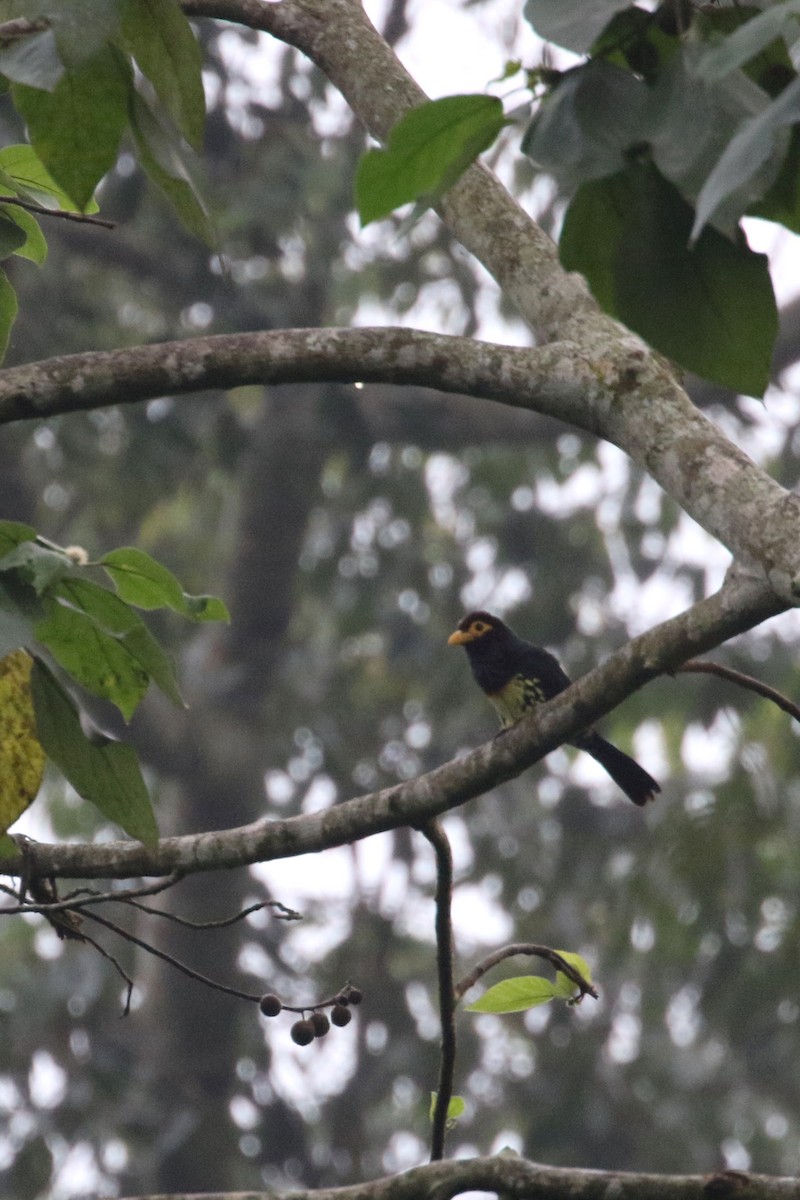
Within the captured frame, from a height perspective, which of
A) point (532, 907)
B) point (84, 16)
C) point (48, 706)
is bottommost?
point (532, 907)

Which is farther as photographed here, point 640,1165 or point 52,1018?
point 640,1165

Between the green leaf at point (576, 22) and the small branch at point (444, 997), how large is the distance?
133cm

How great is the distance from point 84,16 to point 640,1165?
14680mm

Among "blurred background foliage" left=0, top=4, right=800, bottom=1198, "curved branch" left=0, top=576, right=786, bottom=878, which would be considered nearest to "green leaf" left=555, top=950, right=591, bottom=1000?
"curved branch" left=0, top=576, right=786, bottom=878

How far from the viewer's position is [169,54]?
1613mm

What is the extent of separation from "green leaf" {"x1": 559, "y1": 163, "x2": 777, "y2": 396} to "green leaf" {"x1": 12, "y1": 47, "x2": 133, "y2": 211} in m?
0.53

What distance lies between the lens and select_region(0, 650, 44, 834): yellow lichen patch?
1978mm

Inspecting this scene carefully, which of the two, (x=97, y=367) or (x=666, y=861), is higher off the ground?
(x=97, y=367)

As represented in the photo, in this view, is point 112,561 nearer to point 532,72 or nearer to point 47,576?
point 47,576

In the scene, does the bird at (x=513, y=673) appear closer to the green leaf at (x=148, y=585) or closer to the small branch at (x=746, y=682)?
the small branch at (x=746, y=682)

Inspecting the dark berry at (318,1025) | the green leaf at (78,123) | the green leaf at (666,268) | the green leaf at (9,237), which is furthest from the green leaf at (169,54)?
the dark berry at (318,1025)

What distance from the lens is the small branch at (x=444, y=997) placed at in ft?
6.87

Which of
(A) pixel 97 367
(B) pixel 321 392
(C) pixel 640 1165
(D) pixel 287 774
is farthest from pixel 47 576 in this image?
(C) pixel 640 1165

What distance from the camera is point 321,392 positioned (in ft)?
45.0
